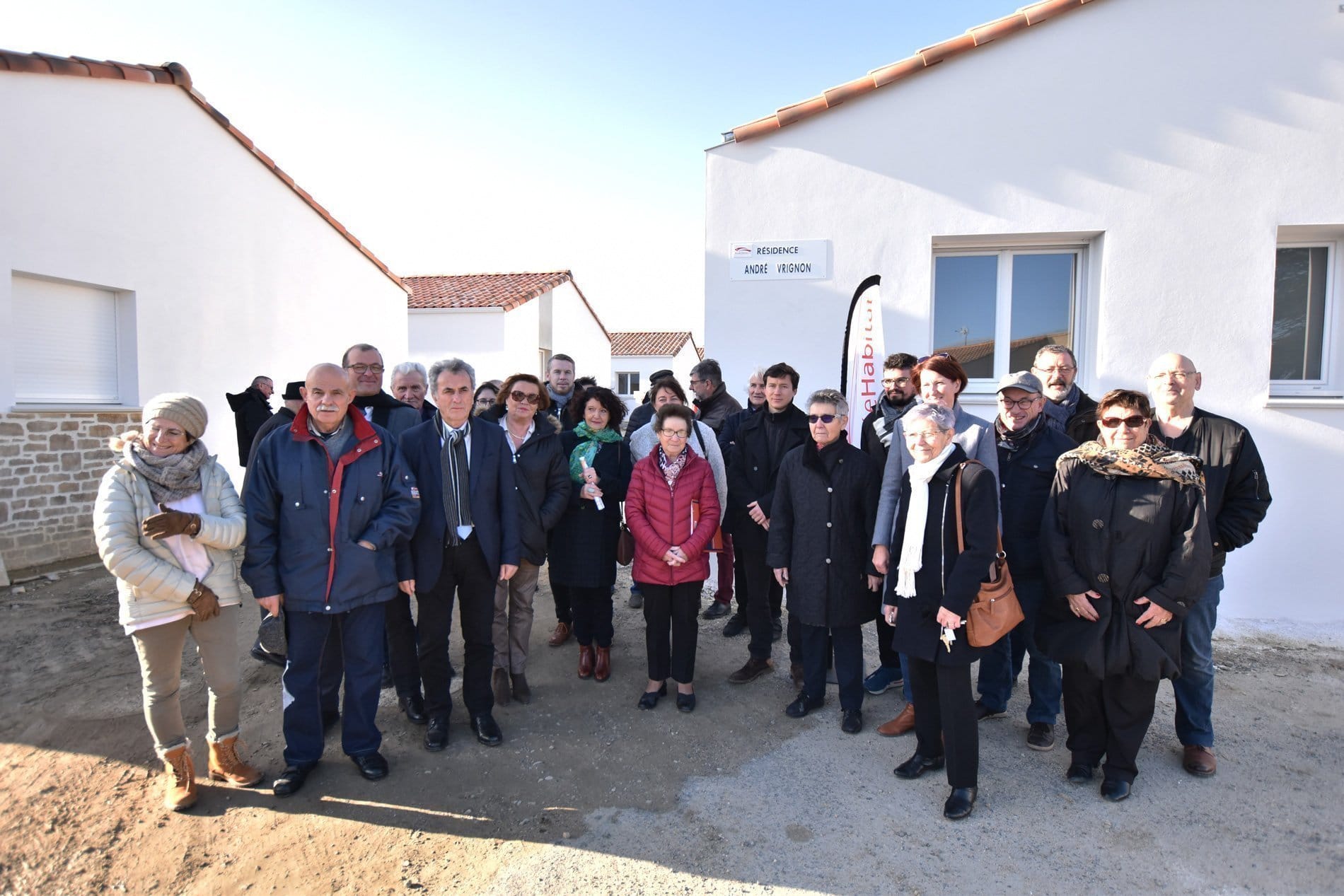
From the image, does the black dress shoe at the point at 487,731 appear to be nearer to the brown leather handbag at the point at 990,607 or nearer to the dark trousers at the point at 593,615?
the dark trousers at the point at 593,615

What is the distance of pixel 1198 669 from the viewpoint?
3395 mm

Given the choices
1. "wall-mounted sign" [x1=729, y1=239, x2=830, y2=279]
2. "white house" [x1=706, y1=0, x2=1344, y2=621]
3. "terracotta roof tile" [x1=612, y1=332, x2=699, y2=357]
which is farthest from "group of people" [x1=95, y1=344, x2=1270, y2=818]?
"terracotta roof tile" [x1=612, y1=332, x2=699, y2=357]

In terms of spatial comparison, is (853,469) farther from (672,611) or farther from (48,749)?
(48,749)

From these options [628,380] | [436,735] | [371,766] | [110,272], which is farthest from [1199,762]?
[628,380]

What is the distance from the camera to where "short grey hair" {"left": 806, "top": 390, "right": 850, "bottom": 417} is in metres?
3.81

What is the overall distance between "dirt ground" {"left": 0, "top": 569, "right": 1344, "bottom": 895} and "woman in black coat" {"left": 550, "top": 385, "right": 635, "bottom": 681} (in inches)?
16.1

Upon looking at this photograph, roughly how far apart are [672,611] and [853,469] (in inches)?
52.5

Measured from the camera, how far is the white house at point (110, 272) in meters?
6.96

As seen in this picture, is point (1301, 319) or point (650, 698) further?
point (1301, 319)

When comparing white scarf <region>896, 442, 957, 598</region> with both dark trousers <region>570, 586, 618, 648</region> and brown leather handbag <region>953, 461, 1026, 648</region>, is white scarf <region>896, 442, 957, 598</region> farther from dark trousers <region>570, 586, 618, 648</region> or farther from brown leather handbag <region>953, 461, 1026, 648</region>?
dark trousers <region>570, 586, 618, 648</region>

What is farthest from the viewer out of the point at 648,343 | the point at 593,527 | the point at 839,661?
the point at 648,343

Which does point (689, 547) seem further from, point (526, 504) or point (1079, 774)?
point (1079, 774)

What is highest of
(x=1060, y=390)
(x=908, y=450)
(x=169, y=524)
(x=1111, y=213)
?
(x=1111, y=213)

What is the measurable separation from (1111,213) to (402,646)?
6.03 metres
